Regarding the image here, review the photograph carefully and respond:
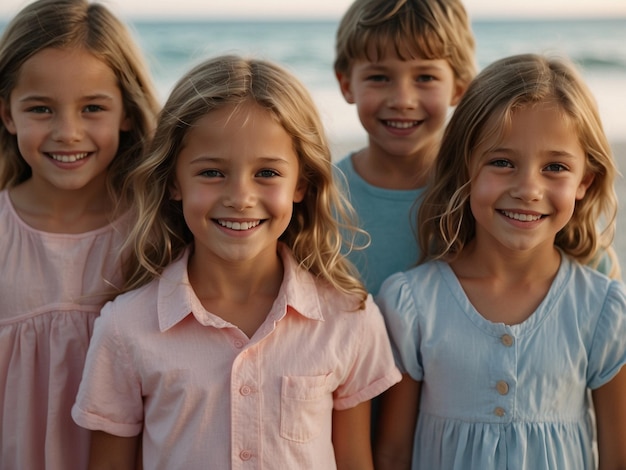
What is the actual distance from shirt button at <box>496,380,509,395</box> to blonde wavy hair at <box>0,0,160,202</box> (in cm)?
134

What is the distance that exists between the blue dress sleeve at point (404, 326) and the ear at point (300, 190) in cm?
40

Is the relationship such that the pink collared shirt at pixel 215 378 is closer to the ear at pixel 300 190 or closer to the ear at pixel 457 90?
the ear at pixel 300 190

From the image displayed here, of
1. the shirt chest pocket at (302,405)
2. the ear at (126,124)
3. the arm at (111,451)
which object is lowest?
the arm at (111,451)

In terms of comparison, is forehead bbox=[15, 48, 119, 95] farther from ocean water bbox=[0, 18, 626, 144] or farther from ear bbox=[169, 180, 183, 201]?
ocean water bbox=[0, 18, 626, 144]

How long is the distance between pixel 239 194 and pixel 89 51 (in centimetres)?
78

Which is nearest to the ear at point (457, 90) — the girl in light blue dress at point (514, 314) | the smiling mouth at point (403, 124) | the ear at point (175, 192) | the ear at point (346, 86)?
A: the smiling mouth at point (403, 124)

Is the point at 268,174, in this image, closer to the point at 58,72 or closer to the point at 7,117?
the point at 58,72

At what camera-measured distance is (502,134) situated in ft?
8.12

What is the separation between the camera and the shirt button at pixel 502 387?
246 cm

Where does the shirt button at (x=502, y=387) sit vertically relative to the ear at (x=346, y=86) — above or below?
below

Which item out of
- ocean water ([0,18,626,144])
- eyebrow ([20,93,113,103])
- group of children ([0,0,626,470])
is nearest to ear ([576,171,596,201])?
group of children ([0,0,626,470])

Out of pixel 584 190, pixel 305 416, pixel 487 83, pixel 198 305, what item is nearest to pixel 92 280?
pixel 198 305

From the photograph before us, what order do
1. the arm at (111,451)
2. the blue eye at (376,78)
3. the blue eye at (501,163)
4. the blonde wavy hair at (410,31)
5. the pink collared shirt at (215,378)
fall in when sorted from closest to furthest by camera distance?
the pink collared shirt at (215,378)
the arm at (111,451)
the blue eye at (501,163)
the blonde wavy hair at (410,31)
the blue eye at (376,78)

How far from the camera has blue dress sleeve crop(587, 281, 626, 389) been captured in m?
2.48
